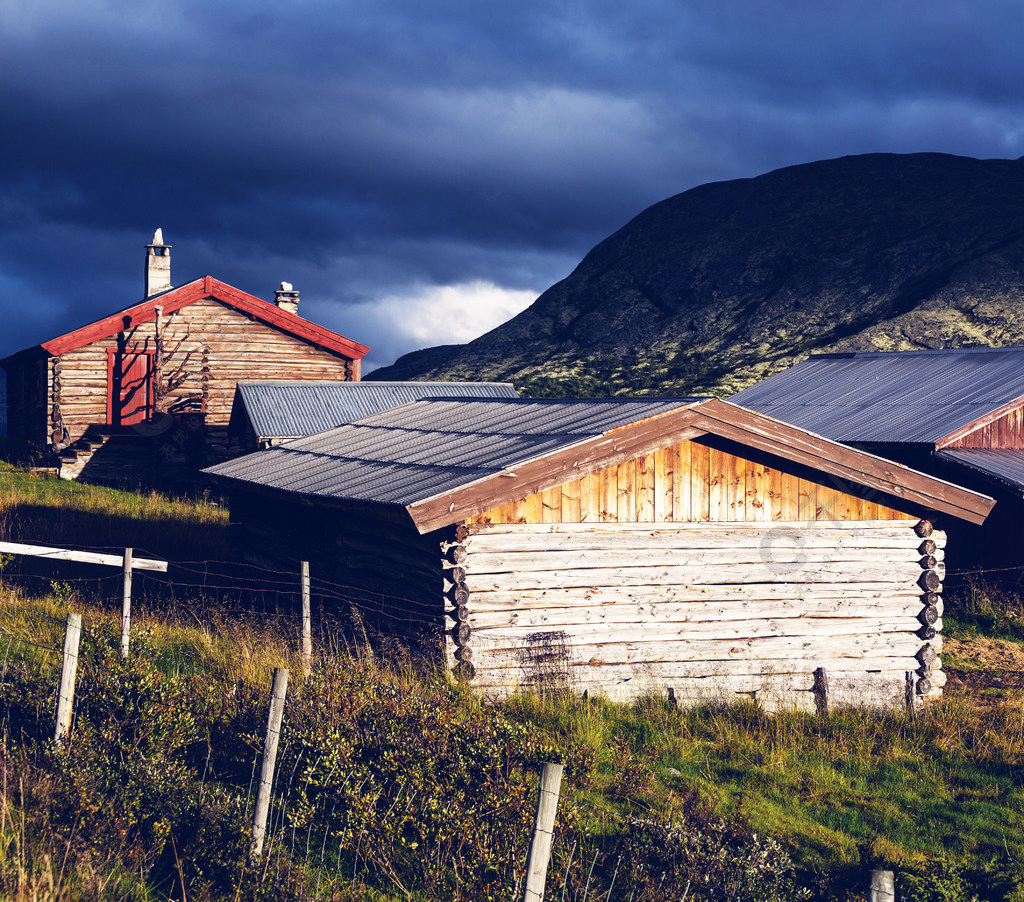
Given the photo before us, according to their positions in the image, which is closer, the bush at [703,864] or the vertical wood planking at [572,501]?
the bush at [703,864]

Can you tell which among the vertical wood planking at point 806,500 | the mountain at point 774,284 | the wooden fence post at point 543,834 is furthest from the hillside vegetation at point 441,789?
the mountain at point 774,284

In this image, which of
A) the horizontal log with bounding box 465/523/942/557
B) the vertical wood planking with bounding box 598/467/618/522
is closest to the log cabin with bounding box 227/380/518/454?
the vertical wood planking with bounding box 598/467/618/522

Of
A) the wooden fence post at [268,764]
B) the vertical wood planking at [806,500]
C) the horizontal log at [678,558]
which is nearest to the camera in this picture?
the wooden fence post at [268,764]

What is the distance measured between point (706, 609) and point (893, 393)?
1617 centimetres

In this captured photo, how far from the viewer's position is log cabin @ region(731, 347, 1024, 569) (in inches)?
778

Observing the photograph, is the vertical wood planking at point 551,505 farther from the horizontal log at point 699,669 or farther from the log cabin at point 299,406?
the log cabin at point 299,406

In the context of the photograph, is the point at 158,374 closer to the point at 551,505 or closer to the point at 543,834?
the point at 551,505

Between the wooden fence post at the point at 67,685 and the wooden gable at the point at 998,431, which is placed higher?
the wooden gable at the point at 998,431

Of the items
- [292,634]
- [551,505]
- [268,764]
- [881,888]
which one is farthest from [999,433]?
[268,764]

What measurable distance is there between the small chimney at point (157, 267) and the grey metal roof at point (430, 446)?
20.7 m

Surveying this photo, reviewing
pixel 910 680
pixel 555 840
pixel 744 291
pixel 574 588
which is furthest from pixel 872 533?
pixel 744 291

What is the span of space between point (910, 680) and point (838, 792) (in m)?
4.29

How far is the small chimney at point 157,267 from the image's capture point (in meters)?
35.4

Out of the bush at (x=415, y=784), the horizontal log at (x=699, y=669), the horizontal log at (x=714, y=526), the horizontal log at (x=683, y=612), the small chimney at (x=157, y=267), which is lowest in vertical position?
the bush at (x=415, y=784)
